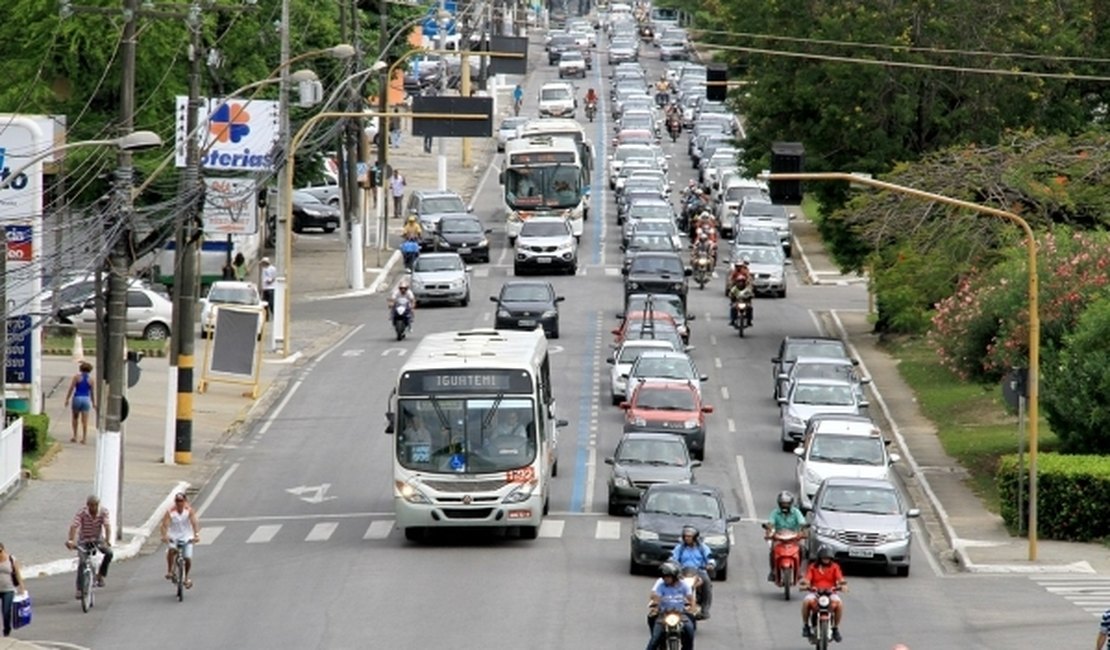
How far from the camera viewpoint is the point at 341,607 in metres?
32.7

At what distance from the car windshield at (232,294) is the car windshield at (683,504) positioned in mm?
27492

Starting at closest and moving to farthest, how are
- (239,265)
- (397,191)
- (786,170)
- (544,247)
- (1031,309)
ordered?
(1031,309), (786,170), (239,265), (544,247), (397,191)

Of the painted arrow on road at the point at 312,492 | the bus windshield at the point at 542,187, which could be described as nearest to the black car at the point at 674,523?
the painted arrow on road at the point at 312,492

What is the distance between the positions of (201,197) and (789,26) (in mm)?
28149


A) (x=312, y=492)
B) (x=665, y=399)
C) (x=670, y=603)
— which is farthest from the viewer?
(x=665, y=399)

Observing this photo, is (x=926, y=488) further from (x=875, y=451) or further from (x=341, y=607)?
(x=341, y=607)

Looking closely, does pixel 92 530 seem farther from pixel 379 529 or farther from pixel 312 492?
pixel 312 492

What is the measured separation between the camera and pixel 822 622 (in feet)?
97.2

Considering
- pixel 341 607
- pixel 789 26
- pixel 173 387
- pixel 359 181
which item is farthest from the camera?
pixel 359 181

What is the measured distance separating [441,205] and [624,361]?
29.9m

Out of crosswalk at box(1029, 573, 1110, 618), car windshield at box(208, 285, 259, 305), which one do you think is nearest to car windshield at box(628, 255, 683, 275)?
car windshield at box(208, 285, 259, 305)

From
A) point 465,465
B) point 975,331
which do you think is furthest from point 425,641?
point 975,331

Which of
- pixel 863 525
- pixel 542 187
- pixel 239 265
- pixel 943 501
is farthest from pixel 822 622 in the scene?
pixel 542 187

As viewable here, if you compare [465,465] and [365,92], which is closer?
[465,465]
